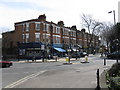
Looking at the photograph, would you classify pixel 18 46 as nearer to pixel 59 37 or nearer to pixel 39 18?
pixel 39 18

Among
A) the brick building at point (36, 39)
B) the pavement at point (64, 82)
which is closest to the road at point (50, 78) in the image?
the pavement at point (64, 82)

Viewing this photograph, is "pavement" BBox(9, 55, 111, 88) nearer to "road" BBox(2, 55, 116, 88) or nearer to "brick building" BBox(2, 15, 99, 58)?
"road" BBox(2, 55, 116, 88)

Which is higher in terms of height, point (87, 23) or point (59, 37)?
point (87, 23)

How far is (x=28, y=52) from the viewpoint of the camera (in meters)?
44.9

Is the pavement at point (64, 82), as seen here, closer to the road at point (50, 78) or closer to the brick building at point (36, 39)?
the road at point (50, 78)

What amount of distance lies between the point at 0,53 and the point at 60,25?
716 inches

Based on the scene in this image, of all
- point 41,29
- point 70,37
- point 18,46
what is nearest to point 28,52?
point 18,46

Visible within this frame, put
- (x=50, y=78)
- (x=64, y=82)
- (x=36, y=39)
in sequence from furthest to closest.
→ (x=36, y=39) < (x=50, y=78) < (x=64, y=82)

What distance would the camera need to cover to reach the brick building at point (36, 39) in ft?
145

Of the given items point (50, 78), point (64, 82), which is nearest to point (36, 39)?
point (50, 78)

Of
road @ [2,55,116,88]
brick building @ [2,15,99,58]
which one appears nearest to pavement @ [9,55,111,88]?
road @ [2,55,116,88]

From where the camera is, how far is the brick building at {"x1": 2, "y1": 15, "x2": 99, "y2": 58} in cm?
4422

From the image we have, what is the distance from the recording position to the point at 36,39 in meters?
44.2

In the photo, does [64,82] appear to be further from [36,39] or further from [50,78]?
[36,39]
